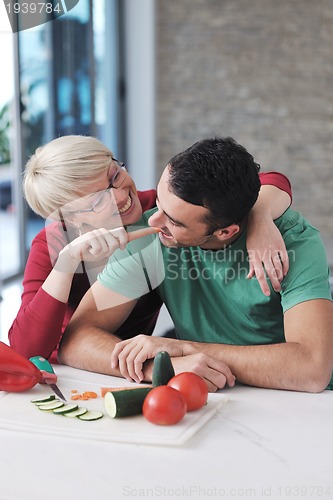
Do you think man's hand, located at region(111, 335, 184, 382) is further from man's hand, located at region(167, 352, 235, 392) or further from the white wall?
the white wall

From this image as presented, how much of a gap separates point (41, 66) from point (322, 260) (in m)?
4.24

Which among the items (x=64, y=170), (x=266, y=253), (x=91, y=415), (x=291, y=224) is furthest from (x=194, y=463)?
(x=64, y=170)

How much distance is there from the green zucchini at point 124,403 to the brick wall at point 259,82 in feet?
19.6

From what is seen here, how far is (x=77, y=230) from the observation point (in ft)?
6.46

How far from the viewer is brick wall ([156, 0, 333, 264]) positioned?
6.83 metres

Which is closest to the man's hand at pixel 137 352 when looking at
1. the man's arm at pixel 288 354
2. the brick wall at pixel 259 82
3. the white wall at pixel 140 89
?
the man's arm at pixel 288 354

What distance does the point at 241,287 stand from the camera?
173cm

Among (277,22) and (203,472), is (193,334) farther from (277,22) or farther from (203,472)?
(277,22)

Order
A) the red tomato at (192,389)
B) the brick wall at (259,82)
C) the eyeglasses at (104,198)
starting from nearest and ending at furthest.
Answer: the red tomato at (192,389) → the eyeglasses at (104,198) → the brick wall at (259,82)

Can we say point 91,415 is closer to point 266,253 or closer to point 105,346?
point 105,346

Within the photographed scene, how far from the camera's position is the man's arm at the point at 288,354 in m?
1.47

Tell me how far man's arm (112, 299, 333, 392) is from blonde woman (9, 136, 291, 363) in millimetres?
123

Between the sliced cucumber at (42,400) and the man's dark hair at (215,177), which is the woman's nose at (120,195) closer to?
the man's dark hair at (215,177)

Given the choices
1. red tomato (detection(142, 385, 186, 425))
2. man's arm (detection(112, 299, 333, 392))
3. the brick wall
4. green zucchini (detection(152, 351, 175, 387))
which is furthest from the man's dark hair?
the brick wall
